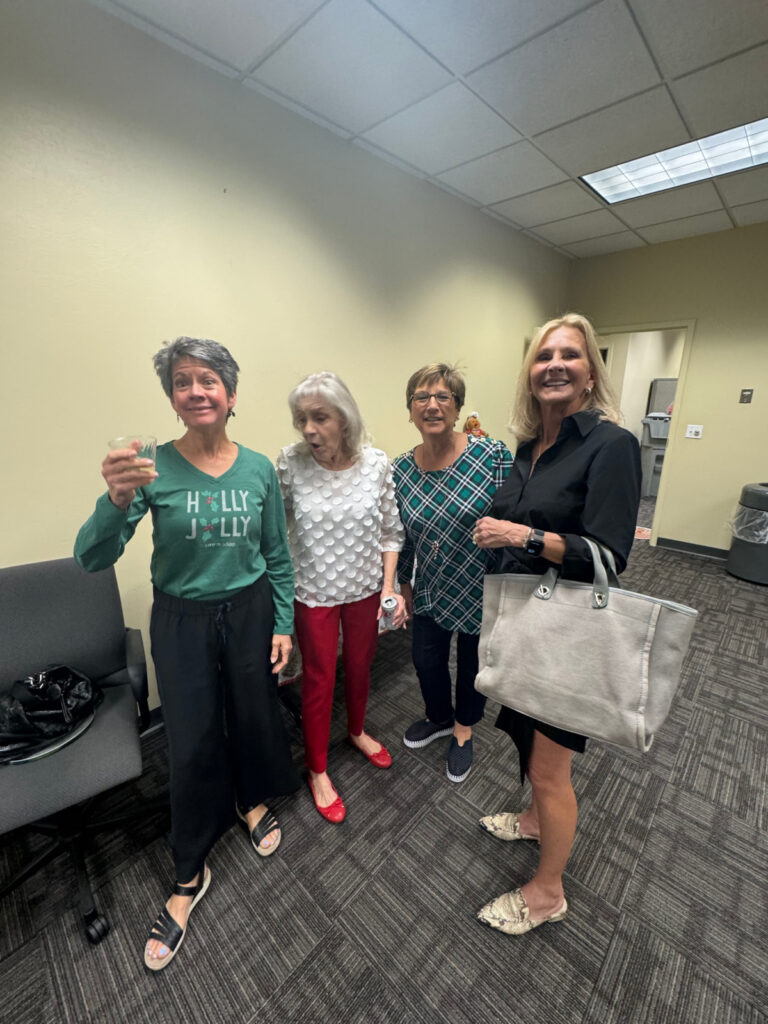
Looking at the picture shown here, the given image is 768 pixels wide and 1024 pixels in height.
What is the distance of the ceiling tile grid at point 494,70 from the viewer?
1.54m

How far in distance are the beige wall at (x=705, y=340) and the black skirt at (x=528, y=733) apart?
13.4ft

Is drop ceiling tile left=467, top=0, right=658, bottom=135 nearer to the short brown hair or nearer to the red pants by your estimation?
the short brown hair

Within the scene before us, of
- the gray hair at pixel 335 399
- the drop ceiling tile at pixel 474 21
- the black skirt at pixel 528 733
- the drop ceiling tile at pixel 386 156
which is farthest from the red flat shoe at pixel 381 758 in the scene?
Answer: the drop ceiling tile at pixel 386 156

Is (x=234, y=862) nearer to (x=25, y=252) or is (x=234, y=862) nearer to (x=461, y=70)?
(x=25, y=252)

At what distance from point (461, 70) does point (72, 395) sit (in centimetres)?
212

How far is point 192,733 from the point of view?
Answer: 4.00 ft

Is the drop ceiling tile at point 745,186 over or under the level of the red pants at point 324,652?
over

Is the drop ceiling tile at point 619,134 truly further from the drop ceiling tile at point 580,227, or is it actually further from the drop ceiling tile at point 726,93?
the drop ceiling tile at point 580,227

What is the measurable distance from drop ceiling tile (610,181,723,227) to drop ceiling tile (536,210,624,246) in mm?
102

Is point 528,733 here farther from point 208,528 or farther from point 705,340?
point 705,340

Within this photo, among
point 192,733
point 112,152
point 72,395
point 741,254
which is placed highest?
point 741,254

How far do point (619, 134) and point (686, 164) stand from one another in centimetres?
80

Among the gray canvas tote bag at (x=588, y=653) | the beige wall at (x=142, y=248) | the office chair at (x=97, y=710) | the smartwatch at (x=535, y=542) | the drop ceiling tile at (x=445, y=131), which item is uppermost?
the drop ceiling tile at (x=445, y=131)

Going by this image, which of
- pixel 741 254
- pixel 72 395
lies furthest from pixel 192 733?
pixel 741 254
